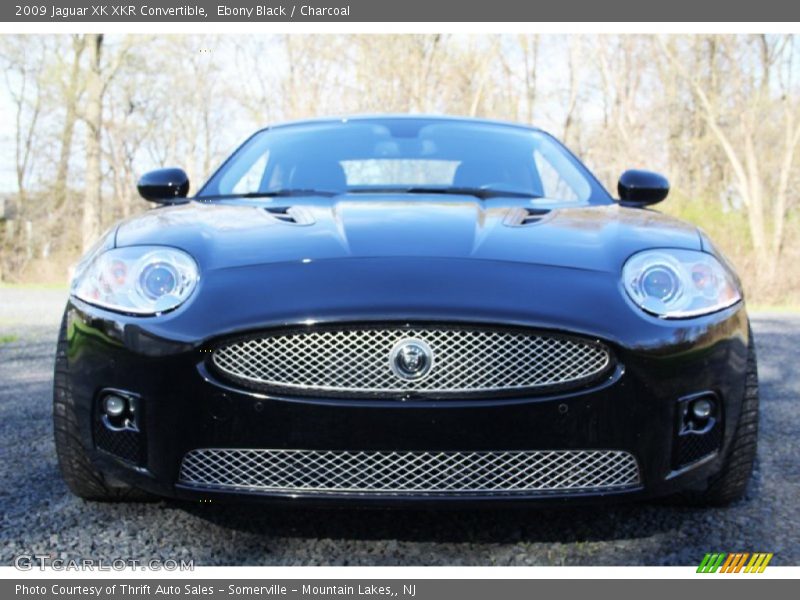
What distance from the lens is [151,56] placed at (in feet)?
80.6

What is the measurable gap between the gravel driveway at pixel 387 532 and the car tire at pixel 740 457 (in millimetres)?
78

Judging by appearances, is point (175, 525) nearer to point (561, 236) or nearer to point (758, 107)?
point (561, 236)

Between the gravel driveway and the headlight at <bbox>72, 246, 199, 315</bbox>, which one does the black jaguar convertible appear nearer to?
the headlight at <bbox>72, 246, 199, 315</bbox>

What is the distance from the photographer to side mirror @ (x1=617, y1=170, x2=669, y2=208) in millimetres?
3338

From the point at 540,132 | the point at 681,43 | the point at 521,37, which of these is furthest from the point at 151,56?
the point at 540,132

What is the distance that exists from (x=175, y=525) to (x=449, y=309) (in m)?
1.05

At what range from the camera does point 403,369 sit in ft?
6.50

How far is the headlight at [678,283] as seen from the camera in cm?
215

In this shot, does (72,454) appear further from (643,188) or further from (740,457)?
(643,188)

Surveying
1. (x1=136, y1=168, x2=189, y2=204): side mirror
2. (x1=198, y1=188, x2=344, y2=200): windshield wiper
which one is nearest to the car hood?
(x1=198, y1=188, x2=344, y2=200): windshield wiper

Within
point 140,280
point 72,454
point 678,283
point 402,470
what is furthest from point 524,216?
point 72,454

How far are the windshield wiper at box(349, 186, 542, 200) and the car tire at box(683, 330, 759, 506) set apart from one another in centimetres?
112

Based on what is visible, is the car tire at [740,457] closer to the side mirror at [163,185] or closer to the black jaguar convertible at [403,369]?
the black jaguar convertible at [403,369]

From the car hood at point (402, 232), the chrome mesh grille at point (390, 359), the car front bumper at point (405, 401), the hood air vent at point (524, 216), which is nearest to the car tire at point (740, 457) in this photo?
the car front bumper at point (405, 401)
